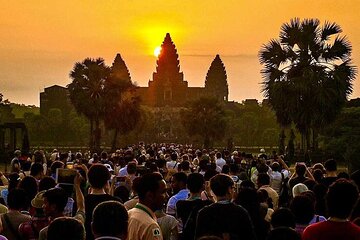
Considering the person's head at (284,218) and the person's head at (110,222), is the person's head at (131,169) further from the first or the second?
the person's head at (110,222)

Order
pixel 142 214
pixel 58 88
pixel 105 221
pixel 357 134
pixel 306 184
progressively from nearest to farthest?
1. pixel 105 221
2. pixel 142 214
3. pixel 306 184
4. pixel 357 134
5. pixel 58 88

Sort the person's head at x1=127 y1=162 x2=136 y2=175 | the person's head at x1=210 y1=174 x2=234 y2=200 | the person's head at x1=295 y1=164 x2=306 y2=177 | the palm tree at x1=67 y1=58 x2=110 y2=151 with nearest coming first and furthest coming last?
the person's head at x1=210 y1=174 x2=234 y2=200 → the person's head at x1=295 y1=164 x2=306 y2=177 → the person's head at x1=127 y1=162 x2=136 y2=175 → the palm tree at x1=67 y1=58 x2=110 y2=151

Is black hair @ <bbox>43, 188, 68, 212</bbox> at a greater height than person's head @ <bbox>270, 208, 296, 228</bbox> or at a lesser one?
greater

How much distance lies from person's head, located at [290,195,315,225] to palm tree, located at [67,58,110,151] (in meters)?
50.9

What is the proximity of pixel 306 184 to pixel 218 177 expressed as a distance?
5.19 m

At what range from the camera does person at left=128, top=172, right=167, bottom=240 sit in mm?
6941

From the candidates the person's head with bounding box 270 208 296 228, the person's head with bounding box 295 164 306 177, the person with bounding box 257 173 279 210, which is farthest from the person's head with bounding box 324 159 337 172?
the person's head with bounding box 270 208 296 228

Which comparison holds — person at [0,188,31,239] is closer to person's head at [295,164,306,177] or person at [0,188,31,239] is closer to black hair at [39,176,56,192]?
black hair at [39,176,56,192]

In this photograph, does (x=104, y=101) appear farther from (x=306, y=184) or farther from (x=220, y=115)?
(x=306, y=184)

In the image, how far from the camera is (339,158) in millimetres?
43375

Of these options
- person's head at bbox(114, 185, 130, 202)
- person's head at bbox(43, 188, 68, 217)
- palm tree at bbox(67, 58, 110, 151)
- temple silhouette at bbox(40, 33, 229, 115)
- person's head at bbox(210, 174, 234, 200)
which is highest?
temple silhouette at bbox(40, 33, 229, 115)

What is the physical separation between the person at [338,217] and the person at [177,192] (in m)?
3.77

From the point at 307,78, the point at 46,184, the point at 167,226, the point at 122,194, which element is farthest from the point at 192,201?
the point at 307,78

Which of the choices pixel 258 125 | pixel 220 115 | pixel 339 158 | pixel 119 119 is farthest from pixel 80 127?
pixel 339 158
